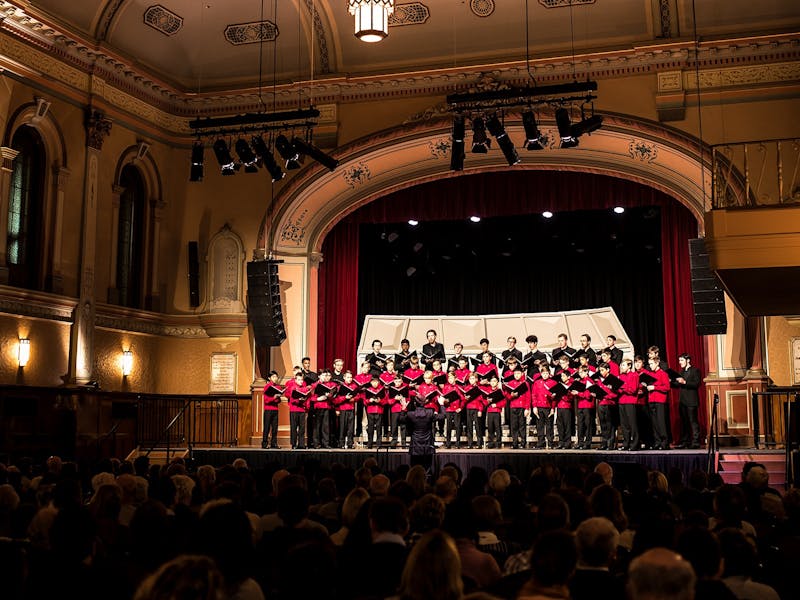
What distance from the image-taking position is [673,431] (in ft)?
50.0

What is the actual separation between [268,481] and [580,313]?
10683 millimetres

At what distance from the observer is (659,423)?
12.9 meters

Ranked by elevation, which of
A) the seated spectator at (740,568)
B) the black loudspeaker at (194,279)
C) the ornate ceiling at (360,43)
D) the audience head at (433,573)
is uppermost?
the ornate ceiling at (360,43)

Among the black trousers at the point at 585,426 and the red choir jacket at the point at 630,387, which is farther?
the black trousers at the point at 585,426

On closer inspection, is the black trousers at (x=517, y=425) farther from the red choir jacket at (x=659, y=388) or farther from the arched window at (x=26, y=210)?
the arched window at (x=26, y=210)

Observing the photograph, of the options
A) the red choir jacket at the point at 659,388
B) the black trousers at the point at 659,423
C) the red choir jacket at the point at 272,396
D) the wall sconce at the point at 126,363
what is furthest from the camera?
the wall sconce at the point at 126,363

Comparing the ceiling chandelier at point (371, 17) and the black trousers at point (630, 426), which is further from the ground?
the ceiling chandelier at point (371, 17)

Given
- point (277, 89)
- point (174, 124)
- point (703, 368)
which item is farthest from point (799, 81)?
point (174, 124)

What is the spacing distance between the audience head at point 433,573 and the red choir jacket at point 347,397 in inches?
444

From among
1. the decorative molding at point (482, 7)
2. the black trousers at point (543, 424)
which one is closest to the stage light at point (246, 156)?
the decorative molding at point (482, 7)

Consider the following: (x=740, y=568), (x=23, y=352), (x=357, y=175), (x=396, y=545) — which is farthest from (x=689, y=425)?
(x=396, y=545)

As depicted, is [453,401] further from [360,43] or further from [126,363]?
[360,43]

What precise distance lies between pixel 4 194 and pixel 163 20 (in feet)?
14.3

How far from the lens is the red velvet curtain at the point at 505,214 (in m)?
15.6
